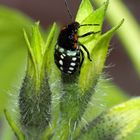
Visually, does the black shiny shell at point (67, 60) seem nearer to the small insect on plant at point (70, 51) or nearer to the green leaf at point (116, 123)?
the small insect on plant at point (70, 51)

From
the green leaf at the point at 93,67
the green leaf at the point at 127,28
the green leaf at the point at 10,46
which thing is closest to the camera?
the green leaf at the point at 93,67

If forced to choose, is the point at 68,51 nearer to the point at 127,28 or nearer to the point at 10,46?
the point at 127,28

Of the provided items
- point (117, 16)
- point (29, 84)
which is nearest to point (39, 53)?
point (29, 84)

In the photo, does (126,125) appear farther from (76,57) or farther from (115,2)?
(115,2)

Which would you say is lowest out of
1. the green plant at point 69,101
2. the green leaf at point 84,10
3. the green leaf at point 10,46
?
the green leaf at point 10,46

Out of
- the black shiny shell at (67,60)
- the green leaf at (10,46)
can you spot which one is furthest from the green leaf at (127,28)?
the black shiny shell at (67,60)

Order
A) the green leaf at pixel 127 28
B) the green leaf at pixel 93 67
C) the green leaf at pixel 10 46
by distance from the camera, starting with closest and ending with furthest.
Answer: the green leaf at pixel 93 67 < the green leaf at pixel 127 28 < the green leaf at pixel 10 46

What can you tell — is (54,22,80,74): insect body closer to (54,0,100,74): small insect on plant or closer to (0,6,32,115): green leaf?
(54,0,100,74): small insect on plant
